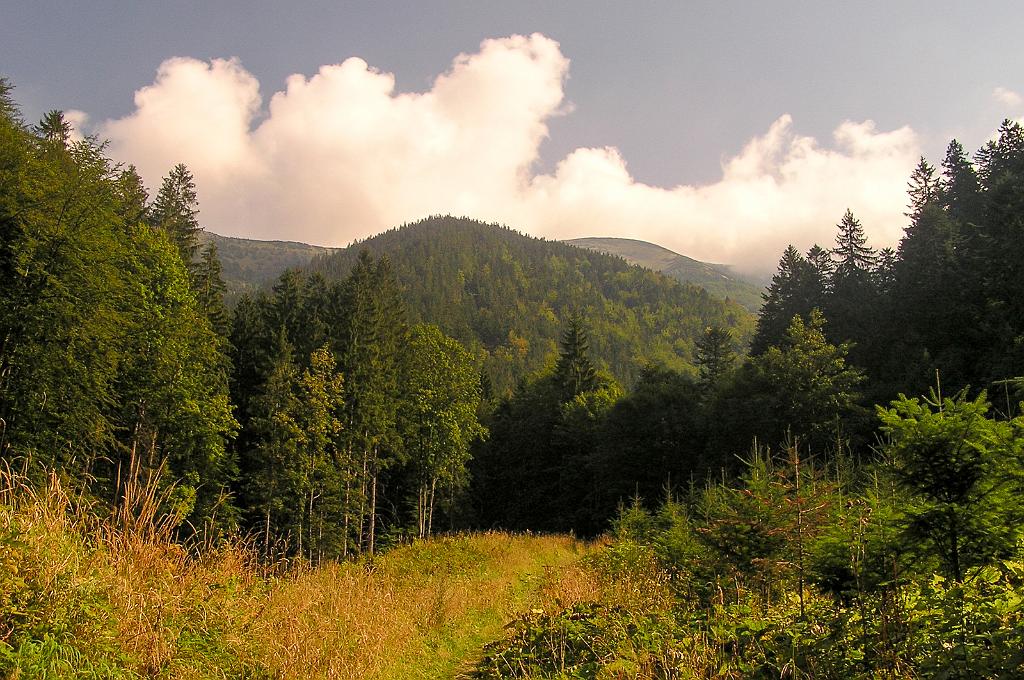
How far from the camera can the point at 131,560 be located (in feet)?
18.0

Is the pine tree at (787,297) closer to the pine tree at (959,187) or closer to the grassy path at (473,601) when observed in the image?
the pine tree at (959,187)

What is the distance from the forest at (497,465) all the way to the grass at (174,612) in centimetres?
4

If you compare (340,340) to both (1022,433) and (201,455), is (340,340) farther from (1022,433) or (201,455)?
(1022,433)

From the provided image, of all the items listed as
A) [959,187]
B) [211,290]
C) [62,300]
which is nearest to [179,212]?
[211,290]

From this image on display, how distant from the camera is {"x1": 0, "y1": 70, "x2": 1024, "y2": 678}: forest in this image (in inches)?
187

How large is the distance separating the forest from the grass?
37mm

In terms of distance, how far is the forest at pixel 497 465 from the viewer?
4.74m

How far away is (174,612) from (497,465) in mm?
57168

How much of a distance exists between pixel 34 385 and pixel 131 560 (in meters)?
13.2

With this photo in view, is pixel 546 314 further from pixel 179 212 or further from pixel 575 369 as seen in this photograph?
pixel 179 212

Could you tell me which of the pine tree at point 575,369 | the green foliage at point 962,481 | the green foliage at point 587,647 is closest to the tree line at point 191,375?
the green foliage at point 587,647

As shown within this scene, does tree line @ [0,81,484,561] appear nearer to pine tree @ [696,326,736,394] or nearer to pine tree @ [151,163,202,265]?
pine tree @ [151,163,202,265]

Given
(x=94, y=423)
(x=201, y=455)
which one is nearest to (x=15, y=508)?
(x=94, y=423)

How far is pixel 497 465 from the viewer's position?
61312mm
